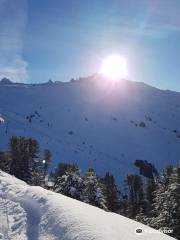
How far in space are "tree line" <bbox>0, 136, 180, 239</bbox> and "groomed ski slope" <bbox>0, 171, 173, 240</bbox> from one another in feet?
28.2

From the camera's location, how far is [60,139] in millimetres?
186625

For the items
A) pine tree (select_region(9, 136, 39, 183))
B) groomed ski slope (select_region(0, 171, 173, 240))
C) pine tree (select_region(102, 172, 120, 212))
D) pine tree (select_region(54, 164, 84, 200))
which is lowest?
pine tree (select_region(102, 172, 120, 212))

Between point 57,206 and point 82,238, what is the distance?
3521 millimetres

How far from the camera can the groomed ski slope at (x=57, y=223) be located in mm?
12406

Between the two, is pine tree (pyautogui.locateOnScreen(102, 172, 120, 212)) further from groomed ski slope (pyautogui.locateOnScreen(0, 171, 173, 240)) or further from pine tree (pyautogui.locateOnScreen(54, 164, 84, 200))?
groomed ski slope (pyautogui.locateOnScreen(0, 171, 173, 240))

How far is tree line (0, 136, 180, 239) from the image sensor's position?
96.6 ft

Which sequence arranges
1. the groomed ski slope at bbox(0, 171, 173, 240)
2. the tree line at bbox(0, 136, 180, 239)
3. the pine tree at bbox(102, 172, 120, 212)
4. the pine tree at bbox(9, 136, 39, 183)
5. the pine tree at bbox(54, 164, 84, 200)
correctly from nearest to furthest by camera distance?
1. the groomed ski slope at bbox(0, 171, 173, 240)
2. the tree line at bbox(0, 136, 180, 239)
3. the pine tree at bbox(54, 164, 84, 200)
4. the pine tree at bbox(9, 136, 39, 183)
5. the pine tree at bbox(102, 172, 120, 212)

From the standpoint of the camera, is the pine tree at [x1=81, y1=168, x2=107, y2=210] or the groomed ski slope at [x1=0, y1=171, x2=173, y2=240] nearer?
the groomed ski slope at [x1=0, y1=171, x2=173, y2=240]

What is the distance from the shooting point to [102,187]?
6406 centimetres

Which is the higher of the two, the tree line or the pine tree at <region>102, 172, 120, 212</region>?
the tree line

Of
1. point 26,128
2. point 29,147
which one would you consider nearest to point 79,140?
point 26,128

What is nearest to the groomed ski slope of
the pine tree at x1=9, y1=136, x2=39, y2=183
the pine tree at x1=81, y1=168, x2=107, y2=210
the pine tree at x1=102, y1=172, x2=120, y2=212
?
the pine tree at x1=81, y1=168, x2=107, y2=210

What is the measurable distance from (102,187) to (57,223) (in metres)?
51.1

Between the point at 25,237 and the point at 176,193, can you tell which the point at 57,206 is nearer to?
the point at 25,237
